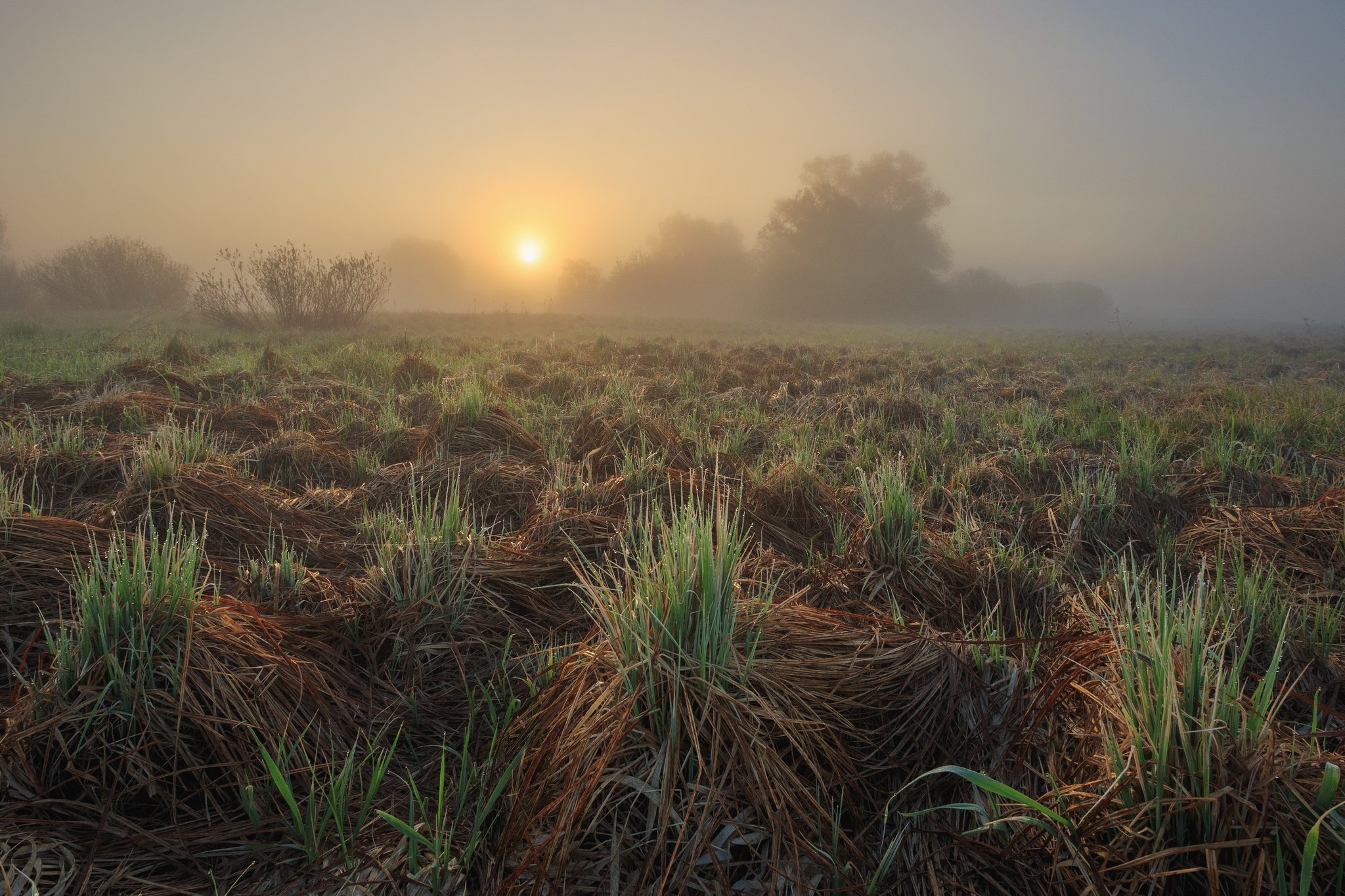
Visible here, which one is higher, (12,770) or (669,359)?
(669,359)

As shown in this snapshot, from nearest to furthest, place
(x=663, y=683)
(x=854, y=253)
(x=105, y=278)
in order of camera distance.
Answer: (x=663, y=683), (x=105, y=278), (x=854, y=253)

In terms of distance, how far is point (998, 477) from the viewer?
3873 millimetres

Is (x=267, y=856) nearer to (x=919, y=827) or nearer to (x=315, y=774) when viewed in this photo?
(x=315, y=774)

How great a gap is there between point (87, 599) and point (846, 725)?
173 cm

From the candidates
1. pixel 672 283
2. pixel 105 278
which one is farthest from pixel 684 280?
pixel 105 278

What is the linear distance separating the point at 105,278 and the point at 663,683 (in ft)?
118

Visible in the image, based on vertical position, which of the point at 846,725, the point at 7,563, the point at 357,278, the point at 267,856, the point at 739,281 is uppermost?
the point at 739,281

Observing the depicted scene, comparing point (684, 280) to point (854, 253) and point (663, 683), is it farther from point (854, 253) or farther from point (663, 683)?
point (663, 683)

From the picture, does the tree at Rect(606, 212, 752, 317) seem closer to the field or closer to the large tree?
the large tree

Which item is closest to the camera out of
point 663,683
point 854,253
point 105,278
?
point 663,683

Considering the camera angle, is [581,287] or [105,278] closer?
[105,278]

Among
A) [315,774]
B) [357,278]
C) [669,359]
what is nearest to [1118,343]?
[669,359]

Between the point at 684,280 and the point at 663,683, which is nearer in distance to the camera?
the point at 663,683

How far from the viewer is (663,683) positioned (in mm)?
1341
